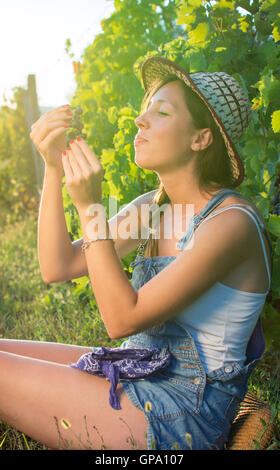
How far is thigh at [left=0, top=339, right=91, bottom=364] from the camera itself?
219cm

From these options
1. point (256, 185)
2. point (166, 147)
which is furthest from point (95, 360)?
point (256, 185)

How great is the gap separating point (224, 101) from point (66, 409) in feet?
4.28

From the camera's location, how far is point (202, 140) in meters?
1.94

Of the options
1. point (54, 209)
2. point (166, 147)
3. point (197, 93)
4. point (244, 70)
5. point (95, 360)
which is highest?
point (244, 70)

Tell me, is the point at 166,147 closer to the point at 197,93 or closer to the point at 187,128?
the point at 187,128

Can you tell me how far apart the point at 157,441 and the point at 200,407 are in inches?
7.8

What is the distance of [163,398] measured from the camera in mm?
1678

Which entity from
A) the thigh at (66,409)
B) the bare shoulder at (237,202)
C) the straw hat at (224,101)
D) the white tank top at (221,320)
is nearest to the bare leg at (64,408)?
the thigh at (66,409)

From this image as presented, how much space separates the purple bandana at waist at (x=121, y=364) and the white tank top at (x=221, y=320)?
148 mm

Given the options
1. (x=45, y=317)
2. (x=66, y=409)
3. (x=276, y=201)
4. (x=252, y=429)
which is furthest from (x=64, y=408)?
(x=45, y=317)

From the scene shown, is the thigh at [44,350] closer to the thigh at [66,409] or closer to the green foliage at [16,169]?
the thigh at [66,409]

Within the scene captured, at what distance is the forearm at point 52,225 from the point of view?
84.2 inches

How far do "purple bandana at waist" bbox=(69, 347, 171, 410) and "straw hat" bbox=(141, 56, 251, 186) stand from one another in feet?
2.63

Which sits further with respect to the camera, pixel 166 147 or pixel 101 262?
pixel 166 147
